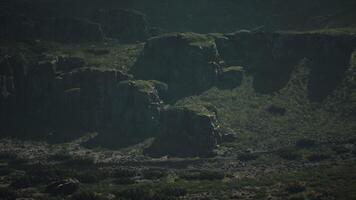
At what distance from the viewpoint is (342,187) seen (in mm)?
179000

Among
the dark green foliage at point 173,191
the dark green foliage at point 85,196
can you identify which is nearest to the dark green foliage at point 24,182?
the dark green foliage at point 85,196

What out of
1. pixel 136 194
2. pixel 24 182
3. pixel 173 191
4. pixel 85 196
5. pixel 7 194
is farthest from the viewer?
pixel 24 182

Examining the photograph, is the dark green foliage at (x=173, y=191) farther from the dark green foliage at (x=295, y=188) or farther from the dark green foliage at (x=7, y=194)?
the dark green foliage at (x=7, y=194)

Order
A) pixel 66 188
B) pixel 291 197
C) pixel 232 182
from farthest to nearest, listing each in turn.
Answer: pixel 232 182 → pixel 66 188 → pixel 291 197

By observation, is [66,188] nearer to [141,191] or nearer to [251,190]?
[141,191]

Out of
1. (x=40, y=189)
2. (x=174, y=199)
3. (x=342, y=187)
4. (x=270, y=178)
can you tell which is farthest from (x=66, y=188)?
(x=342, y=187)

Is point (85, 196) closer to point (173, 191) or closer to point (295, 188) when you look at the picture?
point (173, 191)

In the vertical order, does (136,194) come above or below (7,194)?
above

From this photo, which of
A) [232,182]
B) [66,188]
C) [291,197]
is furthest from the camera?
[232,182]

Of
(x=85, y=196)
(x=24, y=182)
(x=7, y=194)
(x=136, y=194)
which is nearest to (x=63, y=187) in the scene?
(x=85, y=196)

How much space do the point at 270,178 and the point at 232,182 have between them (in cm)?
1290

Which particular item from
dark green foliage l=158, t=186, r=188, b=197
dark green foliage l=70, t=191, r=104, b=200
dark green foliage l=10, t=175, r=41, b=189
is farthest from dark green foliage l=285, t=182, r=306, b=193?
dark green foliage l=10, t=175, r=41, b=189

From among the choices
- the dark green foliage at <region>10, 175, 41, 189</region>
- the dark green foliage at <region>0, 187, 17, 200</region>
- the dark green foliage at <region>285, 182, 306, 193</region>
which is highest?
the dark green foliage at <region>285, 182, 306, 193</region>

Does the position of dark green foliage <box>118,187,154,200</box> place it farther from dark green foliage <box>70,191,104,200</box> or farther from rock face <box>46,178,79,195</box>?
rock face <box>46,178,79,195</box>
